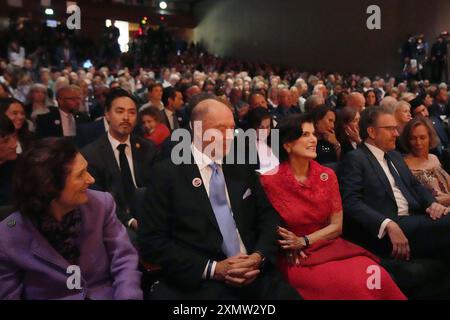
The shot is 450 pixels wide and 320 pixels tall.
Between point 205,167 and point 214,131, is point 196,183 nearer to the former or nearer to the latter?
point 205,167

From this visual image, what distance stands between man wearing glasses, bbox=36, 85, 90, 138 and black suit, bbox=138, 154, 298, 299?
277 cm

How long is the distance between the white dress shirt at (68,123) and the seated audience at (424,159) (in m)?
2.97

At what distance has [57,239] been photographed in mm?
1544

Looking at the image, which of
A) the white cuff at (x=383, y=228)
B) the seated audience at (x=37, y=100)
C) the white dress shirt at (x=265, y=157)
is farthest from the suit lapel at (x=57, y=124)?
the white cuff at (x=383, y=228)

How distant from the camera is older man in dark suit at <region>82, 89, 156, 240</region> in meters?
2.53

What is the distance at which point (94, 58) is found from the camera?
10984mm

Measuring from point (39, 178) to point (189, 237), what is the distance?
0.60 metres

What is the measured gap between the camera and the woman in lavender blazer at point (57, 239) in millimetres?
1478

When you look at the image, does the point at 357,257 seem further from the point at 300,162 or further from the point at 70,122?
the point at 70,122

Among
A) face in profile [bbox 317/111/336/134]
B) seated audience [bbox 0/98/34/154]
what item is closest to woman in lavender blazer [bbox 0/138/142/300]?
seated audience [bbox 0/98/34/154]

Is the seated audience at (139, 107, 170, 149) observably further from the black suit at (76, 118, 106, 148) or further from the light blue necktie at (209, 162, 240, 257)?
the light blue necktie at (209, 162, 240, 257)

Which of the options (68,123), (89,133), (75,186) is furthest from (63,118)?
(75,186)

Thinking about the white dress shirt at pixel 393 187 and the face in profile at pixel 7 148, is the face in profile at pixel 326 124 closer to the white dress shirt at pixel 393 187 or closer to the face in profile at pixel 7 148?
the white dress shirt at pixel 393 187

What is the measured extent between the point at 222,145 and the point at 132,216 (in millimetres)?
833
